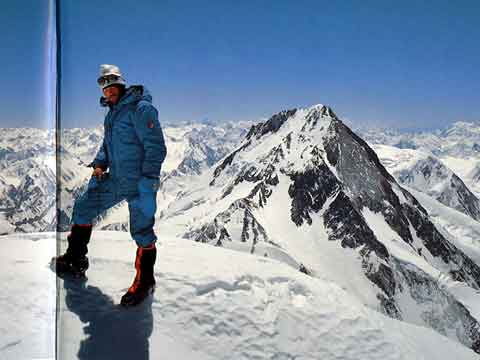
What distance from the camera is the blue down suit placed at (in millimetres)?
5246

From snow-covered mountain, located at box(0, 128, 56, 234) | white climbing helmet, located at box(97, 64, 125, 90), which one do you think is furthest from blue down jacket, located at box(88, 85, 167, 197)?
snow-covered mountain, located at box(0, 128, 56, 234)

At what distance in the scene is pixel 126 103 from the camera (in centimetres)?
533

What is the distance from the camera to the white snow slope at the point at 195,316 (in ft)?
9.81

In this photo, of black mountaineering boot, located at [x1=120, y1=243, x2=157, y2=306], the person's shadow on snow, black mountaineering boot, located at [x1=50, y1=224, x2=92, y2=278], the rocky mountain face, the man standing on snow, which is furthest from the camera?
the rocky mountain face

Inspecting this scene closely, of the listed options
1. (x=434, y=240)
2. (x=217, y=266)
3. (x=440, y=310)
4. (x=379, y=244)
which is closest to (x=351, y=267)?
(x=379, y=244)

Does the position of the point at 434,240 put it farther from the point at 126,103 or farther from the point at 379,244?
the point at 126,103

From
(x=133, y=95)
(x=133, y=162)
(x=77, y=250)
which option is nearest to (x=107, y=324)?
(x=77, y=250)

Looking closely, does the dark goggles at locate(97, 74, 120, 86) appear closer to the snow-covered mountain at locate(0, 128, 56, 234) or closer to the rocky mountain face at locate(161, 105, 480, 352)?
the snow-covered mountain at locate(0, 128, 56, 234)

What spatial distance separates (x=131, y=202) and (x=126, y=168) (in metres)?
0.48

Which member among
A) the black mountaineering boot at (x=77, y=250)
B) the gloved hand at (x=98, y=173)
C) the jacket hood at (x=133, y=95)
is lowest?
the black mountaineering boot at (x=77, y=250)

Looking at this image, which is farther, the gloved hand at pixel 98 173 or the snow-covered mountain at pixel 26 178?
the gloved hand at pixel 98 173

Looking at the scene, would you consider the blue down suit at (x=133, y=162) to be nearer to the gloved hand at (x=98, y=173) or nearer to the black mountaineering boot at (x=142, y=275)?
the gloved hand at (x=98, y=173)

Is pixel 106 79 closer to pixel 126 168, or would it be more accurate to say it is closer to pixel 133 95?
pixel 133 95

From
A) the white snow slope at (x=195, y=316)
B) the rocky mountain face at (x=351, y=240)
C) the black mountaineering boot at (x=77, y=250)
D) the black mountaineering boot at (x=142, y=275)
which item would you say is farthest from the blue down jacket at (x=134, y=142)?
the rocky mountain face at (x=351, y=240)
